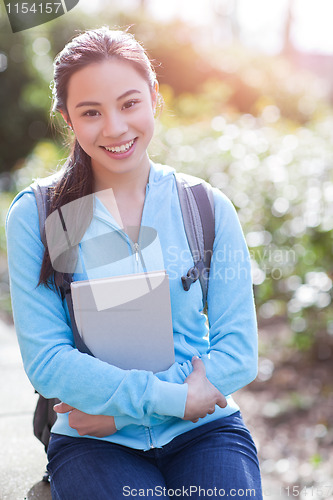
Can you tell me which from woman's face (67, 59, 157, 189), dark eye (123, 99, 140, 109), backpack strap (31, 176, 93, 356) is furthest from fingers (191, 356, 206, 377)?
dark eye (123, 99, 140, 109)

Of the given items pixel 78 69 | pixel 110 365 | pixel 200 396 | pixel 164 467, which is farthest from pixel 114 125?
pixel 164 467

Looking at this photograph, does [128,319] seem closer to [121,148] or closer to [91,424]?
[91,424]

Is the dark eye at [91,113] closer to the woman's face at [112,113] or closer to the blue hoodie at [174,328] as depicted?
the woman's face at [112,113]

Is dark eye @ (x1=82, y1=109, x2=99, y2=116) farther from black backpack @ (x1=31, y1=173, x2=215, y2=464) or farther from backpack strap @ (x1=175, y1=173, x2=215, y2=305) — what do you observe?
backpack strap @ (x1=175, y1=173, x2=215, y2=305)

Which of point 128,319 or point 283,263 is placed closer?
point 128,319

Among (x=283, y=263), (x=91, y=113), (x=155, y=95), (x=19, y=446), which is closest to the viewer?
(x=91, y=113)

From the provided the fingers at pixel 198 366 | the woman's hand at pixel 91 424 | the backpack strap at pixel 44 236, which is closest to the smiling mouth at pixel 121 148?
the backpack strap at pixel 44 236

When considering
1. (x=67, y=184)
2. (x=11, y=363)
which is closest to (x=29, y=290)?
(x=67, y=184)

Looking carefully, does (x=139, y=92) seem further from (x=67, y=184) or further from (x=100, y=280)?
(x=100, y=280)

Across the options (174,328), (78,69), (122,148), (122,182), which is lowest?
(174,328)

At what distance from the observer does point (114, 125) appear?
163cm

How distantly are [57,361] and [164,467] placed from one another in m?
0.44

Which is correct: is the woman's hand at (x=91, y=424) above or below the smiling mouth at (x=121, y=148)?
below

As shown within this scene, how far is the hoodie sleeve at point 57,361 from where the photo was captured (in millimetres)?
1507
